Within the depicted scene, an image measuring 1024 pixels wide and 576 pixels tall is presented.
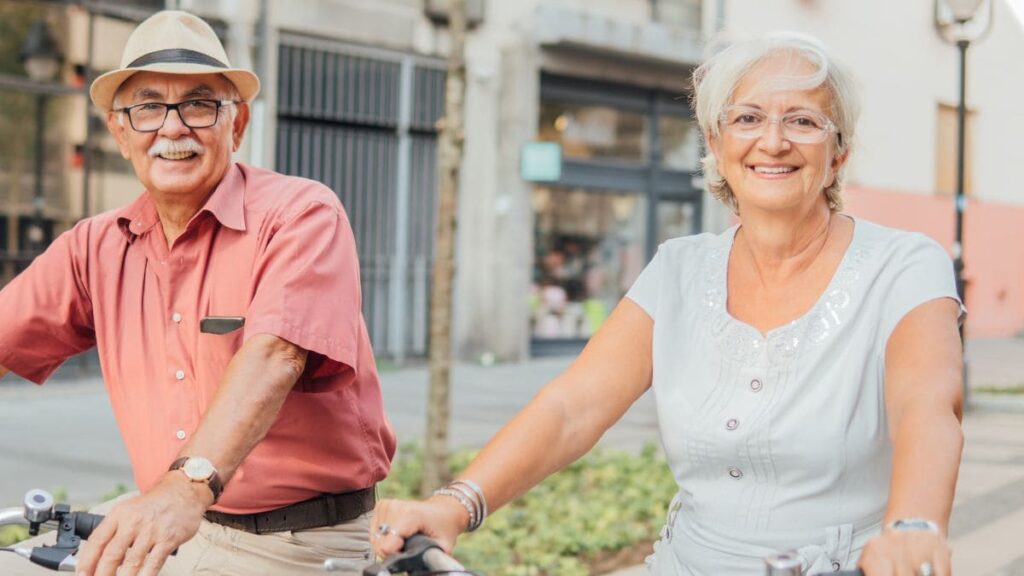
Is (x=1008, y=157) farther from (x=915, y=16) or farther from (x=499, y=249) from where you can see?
(x=499, y=249)

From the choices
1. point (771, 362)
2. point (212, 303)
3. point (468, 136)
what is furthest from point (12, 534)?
point (468, 136)

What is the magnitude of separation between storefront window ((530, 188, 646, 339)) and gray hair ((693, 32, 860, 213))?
46.8 ft

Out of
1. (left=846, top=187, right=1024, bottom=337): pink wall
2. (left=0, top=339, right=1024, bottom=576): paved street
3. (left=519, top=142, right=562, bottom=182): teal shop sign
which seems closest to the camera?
(left=0, top=339, right=1024, bottom=576): paved street

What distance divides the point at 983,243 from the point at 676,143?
33.1 ft

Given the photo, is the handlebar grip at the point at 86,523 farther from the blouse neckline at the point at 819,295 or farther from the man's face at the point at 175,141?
the blouse neckline at the point at 819,295

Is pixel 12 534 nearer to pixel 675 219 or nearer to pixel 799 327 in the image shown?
pixel 799 327

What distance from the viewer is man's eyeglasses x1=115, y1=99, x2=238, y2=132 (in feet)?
8.95

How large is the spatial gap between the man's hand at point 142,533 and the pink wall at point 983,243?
73.2 feet

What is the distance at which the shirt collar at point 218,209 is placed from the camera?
2717 millimetres

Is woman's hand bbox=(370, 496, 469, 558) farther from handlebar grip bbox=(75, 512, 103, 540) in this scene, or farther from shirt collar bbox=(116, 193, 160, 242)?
shirt collar bbox=(116, 193, 160, 242)

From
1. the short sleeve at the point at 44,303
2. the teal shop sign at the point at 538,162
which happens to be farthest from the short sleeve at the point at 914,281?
the teal shop sign at the point at 538,162

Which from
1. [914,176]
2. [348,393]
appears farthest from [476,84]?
[348,393]

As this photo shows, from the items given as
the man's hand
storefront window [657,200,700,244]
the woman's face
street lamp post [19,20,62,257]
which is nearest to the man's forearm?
the man's hand

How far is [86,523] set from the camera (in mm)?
2119
